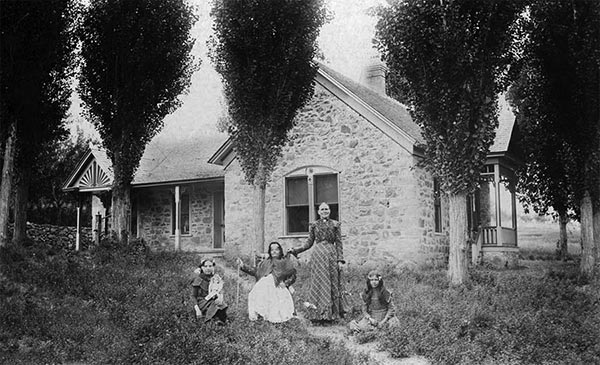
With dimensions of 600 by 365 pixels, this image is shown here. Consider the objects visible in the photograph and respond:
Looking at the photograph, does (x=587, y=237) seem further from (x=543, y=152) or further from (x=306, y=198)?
(x=306, y=198)

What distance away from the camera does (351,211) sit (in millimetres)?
17016

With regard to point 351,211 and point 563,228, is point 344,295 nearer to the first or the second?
point 351,211

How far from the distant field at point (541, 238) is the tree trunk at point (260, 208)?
1338 cm

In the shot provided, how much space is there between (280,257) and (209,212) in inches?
485

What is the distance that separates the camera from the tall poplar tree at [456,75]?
44.0 feet

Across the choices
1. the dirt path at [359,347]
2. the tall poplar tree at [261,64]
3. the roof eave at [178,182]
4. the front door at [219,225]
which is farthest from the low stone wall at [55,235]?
the dirt path at [359,347]

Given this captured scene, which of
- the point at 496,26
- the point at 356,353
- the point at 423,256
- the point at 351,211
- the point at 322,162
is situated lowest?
the point at 356,353

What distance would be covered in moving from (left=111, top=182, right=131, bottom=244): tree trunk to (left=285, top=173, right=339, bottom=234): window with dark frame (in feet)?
14.9

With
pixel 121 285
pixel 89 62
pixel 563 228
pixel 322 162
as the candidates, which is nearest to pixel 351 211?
pixel 322 162

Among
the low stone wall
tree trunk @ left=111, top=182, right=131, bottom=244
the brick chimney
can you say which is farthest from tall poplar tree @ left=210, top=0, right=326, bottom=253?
the low stone wall

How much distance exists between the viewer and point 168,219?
2284 cm

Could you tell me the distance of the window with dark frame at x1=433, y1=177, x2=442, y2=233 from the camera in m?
17.8

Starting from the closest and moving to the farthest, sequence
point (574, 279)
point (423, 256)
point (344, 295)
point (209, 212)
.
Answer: point (344, 295) < point (574, 279) < point (423, 256) < point (209, 212)

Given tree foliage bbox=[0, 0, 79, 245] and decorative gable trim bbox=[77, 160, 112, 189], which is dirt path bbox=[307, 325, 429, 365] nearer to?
tree foliage bbox=[0, 0, 79, 245]
